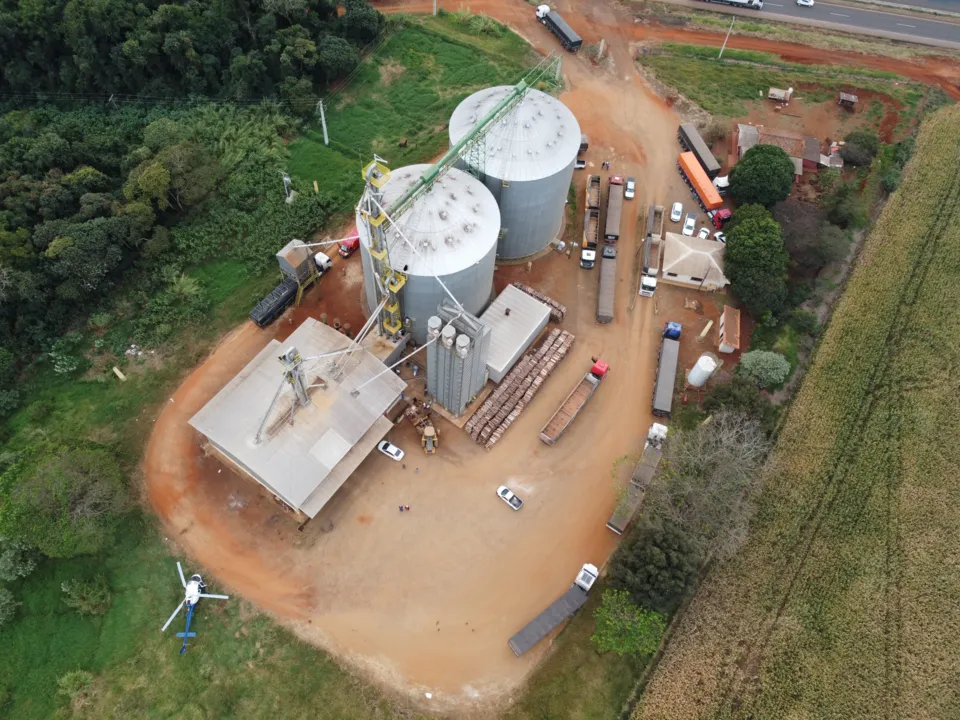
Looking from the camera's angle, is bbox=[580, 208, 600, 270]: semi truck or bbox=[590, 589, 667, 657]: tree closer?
bbox=[590, 589, 667, 657]: tree

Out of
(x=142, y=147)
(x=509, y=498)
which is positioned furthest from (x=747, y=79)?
(x=142, y=147)

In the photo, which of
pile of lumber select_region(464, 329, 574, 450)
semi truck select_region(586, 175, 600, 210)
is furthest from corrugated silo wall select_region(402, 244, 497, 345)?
semi truck select_region(586, 175, 600, 210)

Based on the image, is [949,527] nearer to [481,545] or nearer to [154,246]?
[481,545]

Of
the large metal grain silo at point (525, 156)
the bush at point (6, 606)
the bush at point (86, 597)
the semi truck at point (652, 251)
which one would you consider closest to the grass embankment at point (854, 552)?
the semi truck at point (652, 251)

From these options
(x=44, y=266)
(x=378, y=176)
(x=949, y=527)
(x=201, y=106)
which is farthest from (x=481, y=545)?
(x=201, y=106)

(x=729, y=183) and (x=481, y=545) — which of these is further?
(x=729, y=183)

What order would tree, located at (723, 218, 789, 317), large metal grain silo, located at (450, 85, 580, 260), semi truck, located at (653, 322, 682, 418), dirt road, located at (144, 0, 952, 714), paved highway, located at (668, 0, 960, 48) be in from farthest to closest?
paved highway, located at (668, 0, 960, 48), tree, located at (723, 218, 789, 317), large metal grain silo, located at (450, 85, 580, 260), semi truck, located at (653, 322, 682, 418), dirt road, located at (144, 0, 952, 714)

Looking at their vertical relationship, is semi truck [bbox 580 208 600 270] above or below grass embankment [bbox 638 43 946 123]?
below

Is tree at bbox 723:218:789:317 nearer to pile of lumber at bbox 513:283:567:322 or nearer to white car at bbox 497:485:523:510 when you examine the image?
pile of lumber at bbox 513:283:567:322
